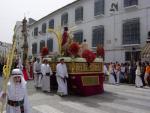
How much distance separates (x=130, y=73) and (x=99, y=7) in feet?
25.5

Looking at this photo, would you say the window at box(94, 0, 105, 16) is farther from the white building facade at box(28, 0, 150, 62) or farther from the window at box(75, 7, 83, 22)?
the window at box(75, 7, 83, 22)

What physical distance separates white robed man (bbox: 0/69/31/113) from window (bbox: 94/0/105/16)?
19672mm

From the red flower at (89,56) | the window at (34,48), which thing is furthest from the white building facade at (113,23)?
the window at (34,48)

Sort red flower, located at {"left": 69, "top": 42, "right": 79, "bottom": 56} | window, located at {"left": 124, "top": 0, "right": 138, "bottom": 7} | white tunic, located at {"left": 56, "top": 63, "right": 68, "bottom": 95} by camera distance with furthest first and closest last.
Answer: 1. window, located at {"left": 124, "top": 0, "right": 138, "bottom": 7}
2. white tunic, located at {"left": 56, "top": 63, "right": 68, "bottom": 95}
3. red flower, located at {"left": 69, "top": 42, "right": 79, "bottom": 56}

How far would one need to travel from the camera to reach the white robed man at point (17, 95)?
684 cm

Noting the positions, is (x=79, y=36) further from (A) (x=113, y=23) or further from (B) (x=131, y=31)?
(B) (x=131, y=31)

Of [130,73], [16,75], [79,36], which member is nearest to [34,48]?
[79,36]

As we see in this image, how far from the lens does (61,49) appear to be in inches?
619

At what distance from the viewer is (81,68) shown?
14219 millimetres

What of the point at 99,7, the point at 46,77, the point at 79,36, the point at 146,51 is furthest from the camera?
the point at 79,36

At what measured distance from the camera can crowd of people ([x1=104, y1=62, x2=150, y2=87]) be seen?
19047 millimetres

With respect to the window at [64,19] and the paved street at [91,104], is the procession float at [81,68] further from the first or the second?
the window at [64,19]

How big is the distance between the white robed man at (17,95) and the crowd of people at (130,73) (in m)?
12.6

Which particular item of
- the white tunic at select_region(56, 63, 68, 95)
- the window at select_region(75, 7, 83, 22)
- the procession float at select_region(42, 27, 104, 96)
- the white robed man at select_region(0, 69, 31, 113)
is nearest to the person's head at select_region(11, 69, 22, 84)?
the white robed man at select_region(0, 69, 31, 113)
